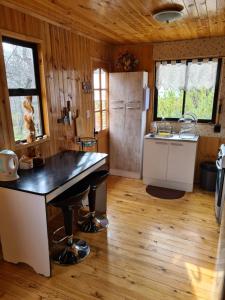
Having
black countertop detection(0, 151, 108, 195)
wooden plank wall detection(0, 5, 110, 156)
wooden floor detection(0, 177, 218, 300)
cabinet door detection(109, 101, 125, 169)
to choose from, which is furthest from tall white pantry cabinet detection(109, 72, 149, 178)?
black countertop detection(0, 151, 108, 195)

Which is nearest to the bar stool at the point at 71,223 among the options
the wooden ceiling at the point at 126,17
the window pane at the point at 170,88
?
the wooden ceiling at the point at 126,17

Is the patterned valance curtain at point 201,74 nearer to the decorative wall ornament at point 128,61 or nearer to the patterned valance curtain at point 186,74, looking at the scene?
the patterned valance curtain at point 186,74

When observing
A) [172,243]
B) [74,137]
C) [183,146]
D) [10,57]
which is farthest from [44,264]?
[183,146]

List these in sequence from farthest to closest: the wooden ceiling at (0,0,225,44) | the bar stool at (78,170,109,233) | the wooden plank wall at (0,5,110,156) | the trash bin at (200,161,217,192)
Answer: the trash bin at (200,161,217,192)
the bar stool at (78,170,109,233)
the wooden plank wall at (0,5,110,156)
the wooden ceiling at (0,0,225,44)

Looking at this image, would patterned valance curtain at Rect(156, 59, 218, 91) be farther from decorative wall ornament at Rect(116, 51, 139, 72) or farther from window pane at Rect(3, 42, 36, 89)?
window pane at Rect(3, 42, 36, 89)

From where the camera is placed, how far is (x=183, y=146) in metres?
3.52

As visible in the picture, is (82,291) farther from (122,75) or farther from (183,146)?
(122,75)

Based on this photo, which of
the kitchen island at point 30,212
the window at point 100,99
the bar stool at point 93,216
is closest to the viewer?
the kitchen island at point 30,212

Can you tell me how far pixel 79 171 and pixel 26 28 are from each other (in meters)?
1.55

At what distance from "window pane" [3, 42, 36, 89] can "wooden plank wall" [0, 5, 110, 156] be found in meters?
0.16

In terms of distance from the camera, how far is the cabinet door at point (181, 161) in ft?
11.5

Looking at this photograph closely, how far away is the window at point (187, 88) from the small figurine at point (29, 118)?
2438 millimetres

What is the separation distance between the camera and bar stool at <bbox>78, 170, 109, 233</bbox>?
2.50 m

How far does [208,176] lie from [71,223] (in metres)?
2.47
